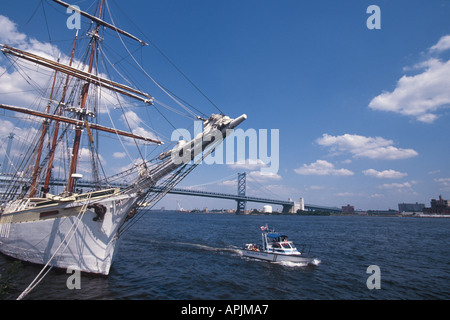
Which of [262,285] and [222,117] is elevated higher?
[222,117]

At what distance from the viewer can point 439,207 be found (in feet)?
506

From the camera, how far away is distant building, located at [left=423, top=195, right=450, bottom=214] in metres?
152

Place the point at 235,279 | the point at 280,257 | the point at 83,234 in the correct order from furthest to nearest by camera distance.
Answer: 1. the point at 280,257
2. the point at 235,279
3. the point at 83,234

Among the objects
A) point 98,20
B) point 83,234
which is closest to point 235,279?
point 83,234

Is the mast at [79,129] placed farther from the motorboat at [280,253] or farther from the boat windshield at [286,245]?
the boat windshield at [286,245]

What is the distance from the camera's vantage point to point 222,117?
1245 cm

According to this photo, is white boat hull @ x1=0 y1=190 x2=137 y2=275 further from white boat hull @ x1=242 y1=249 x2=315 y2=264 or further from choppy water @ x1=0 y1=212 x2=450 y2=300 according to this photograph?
white boat hull @ x1=242 y1=249 x2=315 y2=264

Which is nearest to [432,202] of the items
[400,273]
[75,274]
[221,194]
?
[221,194]

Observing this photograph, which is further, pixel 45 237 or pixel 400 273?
pixel 400 273

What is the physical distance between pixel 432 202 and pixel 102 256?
21100 centimetres

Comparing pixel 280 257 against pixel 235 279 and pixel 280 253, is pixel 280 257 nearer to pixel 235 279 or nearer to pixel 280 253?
pixel 280 253
